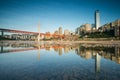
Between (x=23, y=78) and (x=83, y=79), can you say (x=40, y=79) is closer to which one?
(x=23, y=78)

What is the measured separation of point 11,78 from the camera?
8.80m

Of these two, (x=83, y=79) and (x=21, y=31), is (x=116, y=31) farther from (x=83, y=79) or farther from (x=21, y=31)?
(x=83, y=79)

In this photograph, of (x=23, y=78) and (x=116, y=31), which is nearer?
(x=23, y=78)

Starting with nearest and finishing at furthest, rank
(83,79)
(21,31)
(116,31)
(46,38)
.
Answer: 1. (83,79)
2. (21,31)
3. (116,31)
4. (46,38)

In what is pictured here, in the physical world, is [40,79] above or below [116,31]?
below

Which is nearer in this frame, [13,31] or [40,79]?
[40,79]

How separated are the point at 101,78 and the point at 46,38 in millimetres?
150587

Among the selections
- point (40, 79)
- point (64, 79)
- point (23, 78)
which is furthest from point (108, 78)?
point (23, 78)

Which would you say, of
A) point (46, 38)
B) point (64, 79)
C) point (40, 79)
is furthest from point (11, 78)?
point (46, 38)

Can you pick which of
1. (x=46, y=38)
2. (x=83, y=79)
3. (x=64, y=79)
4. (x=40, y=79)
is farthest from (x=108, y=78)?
(x=46, y=38)

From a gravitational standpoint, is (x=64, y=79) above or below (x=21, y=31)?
below

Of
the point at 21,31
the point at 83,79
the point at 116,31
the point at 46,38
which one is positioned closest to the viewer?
the point at 83,79

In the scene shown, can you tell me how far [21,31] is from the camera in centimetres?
11200

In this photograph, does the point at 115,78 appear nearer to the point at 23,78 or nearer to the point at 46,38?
the point at 23,78
